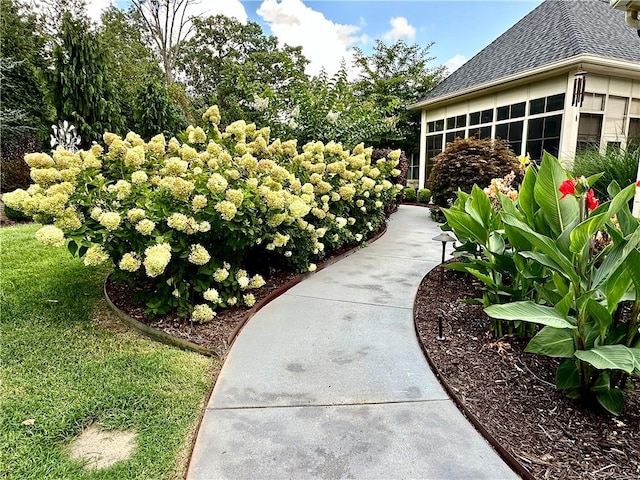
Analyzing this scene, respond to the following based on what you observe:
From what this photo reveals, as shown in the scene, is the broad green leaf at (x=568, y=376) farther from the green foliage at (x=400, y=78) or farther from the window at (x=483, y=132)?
the green foliage at (x=400, y=78)

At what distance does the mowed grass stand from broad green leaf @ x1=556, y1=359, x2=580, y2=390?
192cm

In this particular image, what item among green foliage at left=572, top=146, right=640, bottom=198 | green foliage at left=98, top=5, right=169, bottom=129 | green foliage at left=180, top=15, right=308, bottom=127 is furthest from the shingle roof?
green foliage at left=180, top=15, right=308, bottom=127

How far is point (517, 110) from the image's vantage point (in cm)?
965

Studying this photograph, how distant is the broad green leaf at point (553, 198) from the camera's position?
2152mm

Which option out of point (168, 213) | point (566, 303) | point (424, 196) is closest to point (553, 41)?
point (424, 196)

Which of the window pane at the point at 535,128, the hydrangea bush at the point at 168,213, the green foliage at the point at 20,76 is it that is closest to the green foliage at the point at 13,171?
the green foliage at the point at 20,76

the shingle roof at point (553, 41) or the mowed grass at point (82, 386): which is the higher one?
the shingle roof at point (553, 41)

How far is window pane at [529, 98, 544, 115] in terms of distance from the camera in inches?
352

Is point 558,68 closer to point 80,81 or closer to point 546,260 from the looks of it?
point 546,260

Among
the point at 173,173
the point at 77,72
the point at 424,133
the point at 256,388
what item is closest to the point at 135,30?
the point at 77,72

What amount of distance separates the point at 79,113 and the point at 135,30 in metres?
14.5

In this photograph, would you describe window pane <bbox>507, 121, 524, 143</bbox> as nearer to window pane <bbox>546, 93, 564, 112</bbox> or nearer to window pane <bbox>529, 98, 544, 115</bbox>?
window pane <bbox>529, 98, 544, 115</bbox>

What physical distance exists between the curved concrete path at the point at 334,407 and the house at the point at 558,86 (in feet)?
19.9

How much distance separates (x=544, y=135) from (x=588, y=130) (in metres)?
0.85
